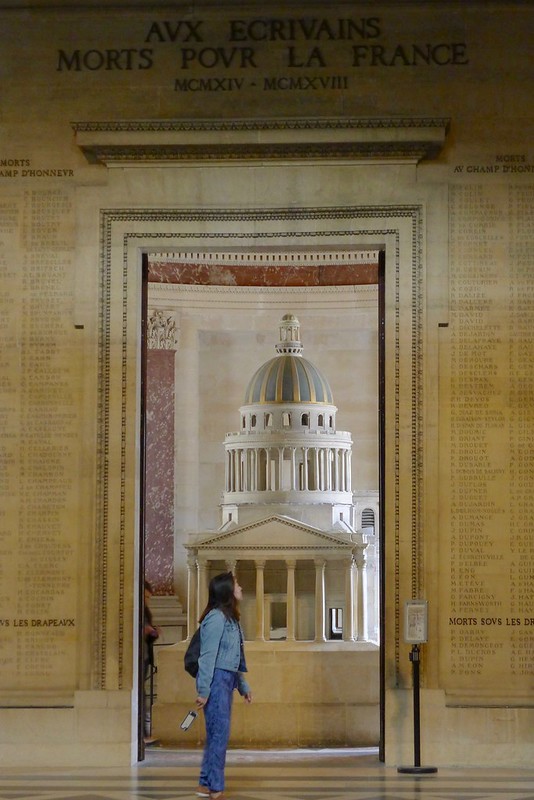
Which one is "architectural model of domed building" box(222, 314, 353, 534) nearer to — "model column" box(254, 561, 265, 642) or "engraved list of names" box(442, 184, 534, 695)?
"model column" box(254, 561, 265, 642)

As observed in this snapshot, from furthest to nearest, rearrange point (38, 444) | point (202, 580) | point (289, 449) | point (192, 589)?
point (289, 449)
point (192, 589)
point (202, 580)
point (38, 444)

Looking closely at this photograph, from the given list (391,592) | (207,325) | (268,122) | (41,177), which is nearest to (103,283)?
(41,177)

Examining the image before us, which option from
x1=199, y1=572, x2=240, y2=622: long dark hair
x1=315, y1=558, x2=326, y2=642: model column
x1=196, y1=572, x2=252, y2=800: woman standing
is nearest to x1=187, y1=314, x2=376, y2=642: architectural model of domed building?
x1=315, y1=558, x2=326, y2=642: model column

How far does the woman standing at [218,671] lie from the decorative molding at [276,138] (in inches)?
181

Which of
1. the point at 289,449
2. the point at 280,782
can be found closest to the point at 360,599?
the point at 289,449

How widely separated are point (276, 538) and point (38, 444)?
7106 mm

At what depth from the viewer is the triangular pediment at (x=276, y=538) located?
65.9 ft

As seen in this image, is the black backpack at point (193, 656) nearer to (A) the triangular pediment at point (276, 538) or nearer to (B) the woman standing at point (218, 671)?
(B) the woman standing at point (218, 671)

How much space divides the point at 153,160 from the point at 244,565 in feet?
27.3

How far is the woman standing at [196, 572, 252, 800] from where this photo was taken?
10828 mm

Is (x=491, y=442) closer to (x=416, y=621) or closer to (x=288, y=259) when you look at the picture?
(x=416, y=621)

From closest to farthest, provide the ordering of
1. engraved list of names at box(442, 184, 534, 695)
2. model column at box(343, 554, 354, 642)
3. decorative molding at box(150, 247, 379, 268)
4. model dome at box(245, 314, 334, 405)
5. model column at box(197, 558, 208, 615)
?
engraved list of names at box(442, 184, 534, 695)
model column at box(343, 554, 354, 642)
model column at box(197, 558, 208, 615)
model dome at box(245, 314, 334, 405)
decorative molding at box(150, 247, 379, 268)

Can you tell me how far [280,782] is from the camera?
40.7 ft

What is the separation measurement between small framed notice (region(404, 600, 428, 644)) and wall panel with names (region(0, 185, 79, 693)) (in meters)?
3.15
